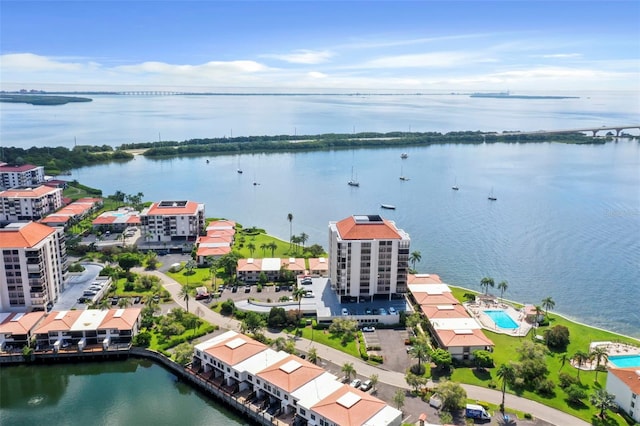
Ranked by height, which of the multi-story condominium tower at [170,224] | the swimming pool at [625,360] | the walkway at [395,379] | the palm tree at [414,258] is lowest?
the walkway at [395,379]

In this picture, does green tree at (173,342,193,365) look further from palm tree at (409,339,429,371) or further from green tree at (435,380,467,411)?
green tree at (435,380,467,411)

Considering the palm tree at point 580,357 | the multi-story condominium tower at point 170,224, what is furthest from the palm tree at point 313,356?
the multi-story condominium tower at point 170,224

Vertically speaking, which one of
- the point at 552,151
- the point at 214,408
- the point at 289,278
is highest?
the point at 552,151

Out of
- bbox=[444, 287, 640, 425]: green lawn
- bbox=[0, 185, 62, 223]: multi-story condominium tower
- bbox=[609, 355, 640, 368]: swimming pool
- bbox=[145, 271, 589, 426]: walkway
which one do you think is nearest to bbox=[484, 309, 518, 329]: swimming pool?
bbox=[444, 287, 640, 425]: green lawn

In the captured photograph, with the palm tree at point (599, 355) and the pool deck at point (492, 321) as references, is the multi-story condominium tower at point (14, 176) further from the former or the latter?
the palm tree at point (599, 355)

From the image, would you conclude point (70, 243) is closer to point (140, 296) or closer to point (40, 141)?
point (140, 296)

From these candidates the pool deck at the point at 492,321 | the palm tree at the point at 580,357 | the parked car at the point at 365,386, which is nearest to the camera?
the parked car at the point at 365,386

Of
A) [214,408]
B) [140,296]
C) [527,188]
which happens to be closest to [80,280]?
[140,296]
